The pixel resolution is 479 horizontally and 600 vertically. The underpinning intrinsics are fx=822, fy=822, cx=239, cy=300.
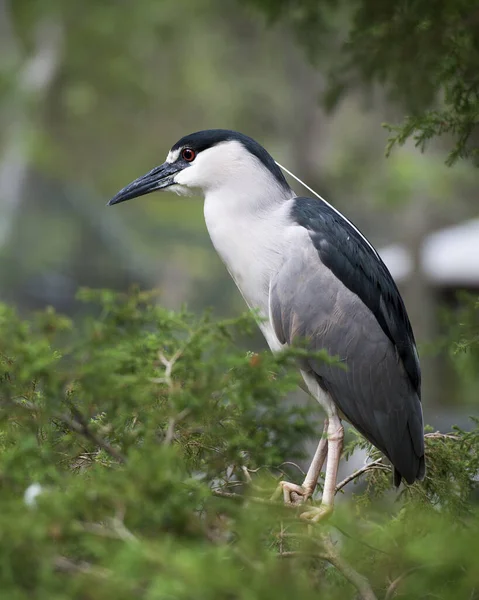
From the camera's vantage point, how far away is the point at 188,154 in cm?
308

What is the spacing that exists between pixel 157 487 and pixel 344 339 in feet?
5.37

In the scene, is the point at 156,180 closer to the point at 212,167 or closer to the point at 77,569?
the point at 212,167

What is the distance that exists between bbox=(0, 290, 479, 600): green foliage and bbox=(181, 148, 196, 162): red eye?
4.44ft

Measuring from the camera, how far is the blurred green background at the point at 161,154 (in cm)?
1138

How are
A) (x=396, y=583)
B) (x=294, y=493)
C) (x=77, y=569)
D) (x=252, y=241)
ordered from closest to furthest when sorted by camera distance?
(x=77, y=569)
(x=396, y=583)
(x=294, y=493)
(x=252, y=241)

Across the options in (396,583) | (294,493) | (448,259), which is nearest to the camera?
(396,583)

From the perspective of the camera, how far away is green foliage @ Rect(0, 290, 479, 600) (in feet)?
3.86

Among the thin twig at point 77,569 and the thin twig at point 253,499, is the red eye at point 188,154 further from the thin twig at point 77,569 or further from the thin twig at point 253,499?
the thin twig at point 77,569

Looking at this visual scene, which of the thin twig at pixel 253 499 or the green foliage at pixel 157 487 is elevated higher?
the green foliage at pixel 157 487

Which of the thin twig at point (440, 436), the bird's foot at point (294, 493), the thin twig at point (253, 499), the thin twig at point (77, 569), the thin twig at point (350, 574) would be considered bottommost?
the bird's foot at point (294, 493)

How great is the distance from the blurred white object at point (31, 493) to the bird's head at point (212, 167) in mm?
1685

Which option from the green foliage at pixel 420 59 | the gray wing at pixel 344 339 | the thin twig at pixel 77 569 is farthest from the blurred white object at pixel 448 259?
the thin twig at pixel 77 569

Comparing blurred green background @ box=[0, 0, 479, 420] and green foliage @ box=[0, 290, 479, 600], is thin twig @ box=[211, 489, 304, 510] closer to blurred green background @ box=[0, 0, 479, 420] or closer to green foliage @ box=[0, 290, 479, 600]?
green foliage @ box=[0, 290, 479, 600]

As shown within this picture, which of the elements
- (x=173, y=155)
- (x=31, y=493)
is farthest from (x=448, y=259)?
(x=31, y=493)
